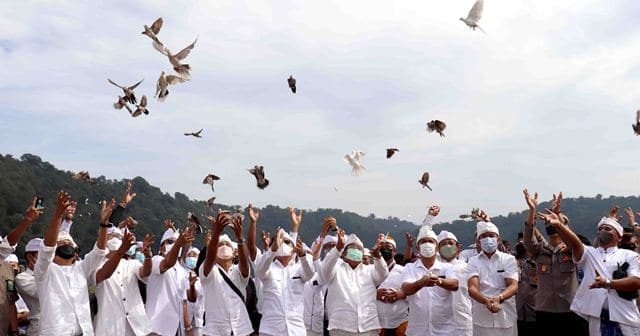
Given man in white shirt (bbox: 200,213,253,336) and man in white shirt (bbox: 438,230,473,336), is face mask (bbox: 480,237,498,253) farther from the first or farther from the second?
man in white shirt (bbox: 200,213,253,336)

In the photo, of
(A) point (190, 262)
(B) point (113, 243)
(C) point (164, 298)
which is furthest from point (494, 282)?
(A) point (190, 262)

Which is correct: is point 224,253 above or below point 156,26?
below

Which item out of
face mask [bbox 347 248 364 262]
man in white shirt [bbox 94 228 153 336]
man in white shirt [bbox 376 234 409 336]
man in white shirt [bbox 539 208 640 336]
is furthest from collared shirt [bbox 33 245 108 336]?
man in white shirt [bbox 539 208 640 336]

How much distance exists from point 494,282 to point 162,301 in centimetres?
459

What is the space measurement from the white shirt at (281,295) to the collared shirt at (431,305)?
150 cm

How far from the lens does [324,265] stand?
954 centimetres

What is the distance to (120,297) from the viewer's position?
840 centimetres

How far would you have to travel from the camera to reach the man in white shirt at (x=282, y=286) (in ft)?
29.2

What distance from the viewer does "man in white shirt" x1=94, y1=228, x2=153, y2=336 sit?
815 cm

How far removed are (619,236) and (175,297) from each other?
19.6ft

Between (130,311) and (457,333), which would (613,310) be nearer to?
(457,333)

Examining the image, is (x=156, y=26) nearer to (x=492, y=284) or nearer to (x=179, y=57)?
(x=179, y=57)

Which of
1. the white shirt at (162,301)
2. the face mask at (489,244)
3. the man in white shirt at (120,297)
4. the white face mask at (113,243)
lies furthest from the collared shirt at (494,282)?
the white face mask at (113,243)

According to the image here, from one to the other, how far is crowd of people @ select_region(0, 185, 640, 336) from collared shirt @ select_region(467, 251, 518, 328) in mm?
14
